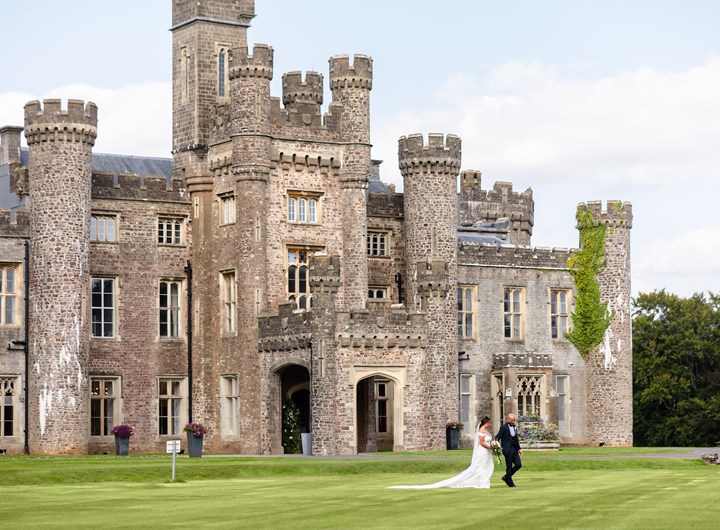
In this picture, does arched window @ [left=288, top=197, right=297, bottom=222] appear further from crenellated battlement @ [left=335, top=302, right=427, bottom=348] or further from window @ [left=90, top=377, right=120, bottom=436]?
window @ [left=90, top=377, right=120, bottom=436]

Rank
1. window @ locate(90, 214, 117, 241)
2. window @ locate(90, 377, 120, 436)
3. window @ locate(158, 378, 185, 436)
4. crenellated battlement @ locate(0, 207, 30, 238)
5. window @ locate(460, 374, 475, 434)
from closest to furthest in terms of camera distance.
Answer: crenellated battlement @ locate(0, 207, 30, 238) < window @ locate(90, 377, 120, 436) < window @ locate(90, 214, 117, 241) < window @ locate(158, 378, 185, 436) < window @ locate(460, 374, 475, 434)

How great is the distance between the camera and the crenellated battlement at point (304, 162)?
53625mm

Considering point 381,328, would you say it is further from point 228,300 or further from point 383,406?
point 383,406

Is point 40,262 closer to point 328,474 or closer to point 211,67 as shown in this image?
point 211,67

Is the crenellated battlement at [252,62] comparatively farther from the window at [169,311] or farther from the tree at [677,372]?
the tree at [677,372]

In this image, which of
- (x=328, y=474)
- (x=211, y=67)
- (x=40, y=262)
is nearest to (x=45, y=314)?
(x=40, y=262)

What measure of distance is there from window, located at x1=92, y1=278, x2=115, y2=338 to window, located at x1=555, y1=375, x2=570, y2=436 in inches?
697

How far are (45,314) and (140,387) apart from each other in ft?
15.6

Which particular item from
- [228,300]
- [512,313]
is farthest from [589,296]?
[228,300]

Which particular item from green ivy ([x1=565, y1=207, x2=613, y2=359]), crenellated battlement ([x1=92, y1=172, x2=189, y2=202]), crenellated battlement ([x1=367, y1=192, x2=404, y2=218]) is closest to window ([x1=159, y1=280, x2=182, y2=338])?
crenellated battlement ([x1=92, y1=172, x2=189, y2=202])

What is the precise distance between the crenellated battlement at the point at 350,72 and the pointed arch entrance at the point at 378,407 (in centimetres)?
1010

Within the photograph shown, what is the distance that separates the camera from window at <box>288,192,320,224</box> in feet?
178

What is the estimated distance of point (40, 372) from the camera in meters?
51.1

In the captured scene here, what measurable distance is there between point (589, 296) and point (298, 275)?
42.9ft
